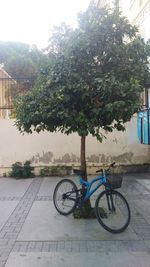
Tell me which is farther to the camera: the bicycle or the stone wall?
the stone wall

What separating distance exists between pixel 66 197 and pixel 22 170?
171 inches

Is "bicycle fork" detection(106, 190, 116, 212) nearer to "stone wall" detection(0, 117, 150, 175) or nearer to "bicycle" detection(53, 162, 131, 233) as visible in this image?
"bicycle" detection(53, 162, 131, 233)

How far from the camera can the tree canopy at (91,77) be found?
18.3ft

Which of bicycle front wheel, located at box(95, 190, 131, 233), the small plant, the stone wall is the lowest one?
bicycle front wheel, located at box(95, 190, 131, 233)

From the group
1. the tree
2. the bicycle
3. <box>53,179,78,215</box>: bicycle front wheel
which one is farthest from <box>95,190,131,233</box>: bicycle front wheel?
the tree

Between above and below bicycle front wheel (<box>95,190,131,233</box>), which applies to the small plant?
above

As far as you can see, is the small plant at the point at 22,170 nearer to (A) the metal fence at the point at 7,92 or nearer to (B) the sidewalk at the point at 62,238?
(A) the metal fence at the point at 7,92

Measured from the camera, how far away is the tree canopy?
220 inches

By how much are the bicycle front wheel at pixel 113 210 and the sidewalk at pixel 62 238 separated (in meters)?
0.15

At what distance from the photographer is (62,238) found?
5.11 m

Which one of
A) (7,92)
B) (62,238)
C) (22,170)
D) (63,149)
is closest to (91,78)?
(62,238)

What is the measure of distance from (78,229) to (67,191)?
1052 mm

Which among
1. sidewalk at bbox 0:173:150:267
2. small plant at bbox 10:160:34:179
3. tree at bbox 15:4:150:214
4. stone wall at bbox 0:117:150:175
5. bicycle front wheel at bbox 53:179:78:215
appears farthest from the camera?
stone wall at bbox 0:117:150:175

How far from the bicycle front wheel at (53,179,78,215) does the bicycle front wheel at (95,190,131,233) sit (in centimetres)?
72
